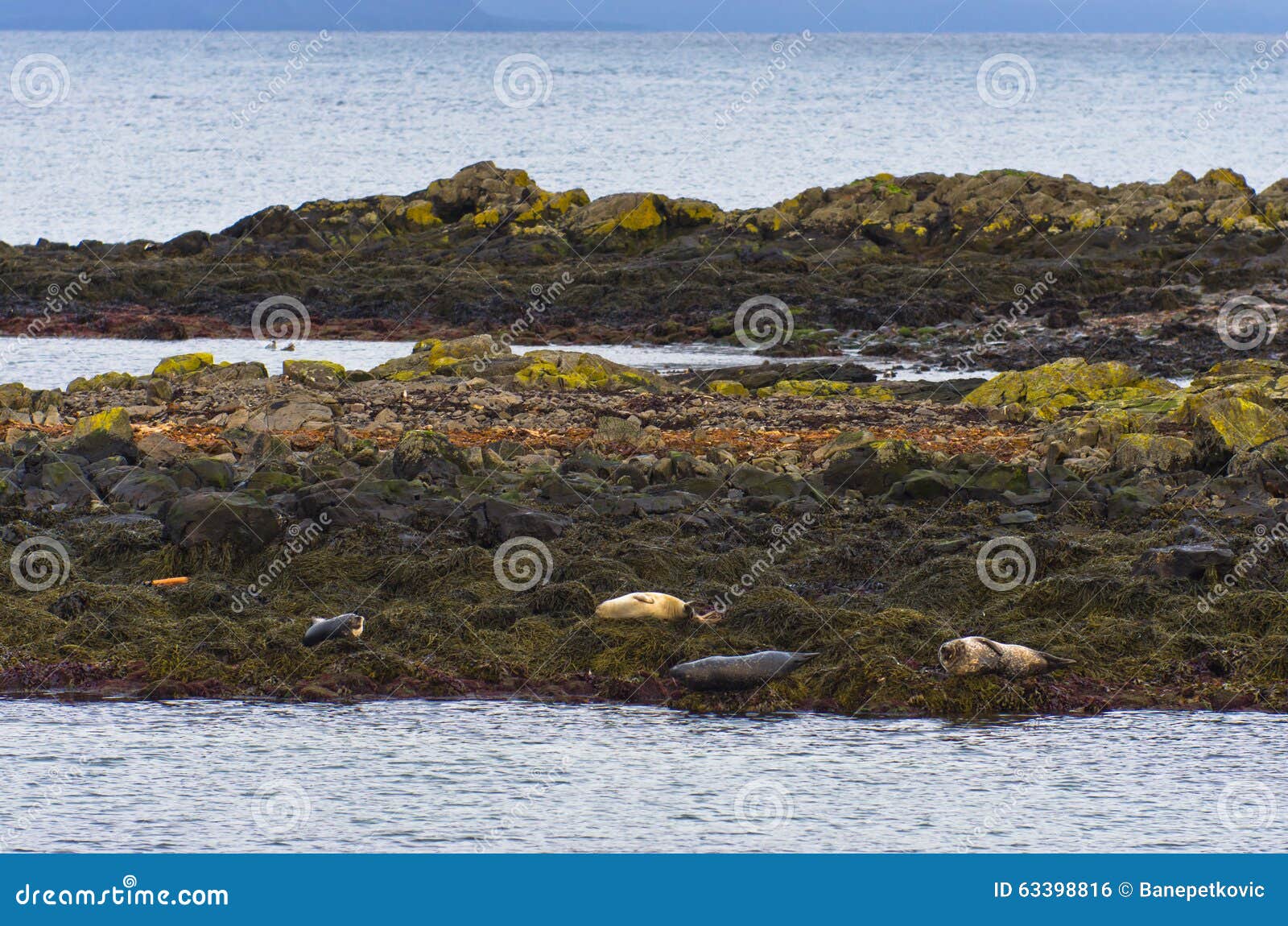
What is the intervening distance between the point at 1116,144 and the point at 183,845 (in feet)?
315

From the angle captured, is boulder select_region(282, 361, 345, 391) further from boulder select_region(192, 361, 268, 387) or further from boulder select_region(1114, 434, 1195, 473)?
boulder select_region(1114, 434, 1195, 473)

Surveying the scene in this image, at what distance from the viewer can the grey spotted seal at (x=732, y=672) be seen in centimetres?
1111

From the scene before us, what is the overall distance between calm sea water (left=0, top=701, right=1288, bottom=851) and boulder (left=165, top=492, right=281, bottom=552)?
287 centimetres

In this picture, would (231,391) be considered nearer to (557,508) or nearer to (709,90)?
(557,508)

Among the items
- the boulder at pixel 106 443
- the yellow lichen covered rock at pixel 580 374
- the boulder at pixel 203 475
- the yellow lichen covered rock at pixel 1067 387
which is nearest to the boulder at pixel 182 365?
the yellow lichen covered rock at pixel 580 374

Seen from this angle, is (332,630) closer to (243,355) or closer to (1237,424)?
(1237,424)

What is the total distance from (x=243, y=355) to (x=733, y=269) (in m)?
12.5

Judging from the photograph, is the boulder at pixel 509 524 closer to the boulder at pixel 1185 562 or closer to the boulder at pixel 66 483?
the boulder at pixel 66 483

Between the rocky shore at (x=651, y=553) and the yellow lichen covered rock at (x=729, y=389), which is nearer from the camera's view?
the rocky shore at (x=651, y=553)

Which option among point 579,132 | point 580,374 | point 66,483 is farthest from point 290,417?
point 579,132

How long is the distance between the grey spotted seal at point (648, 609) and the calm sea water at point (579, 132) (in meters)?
19.0

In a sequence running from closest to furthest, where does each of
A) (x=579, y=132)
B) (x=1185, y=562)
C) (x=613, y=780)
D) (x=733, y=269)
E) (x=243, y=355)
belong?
(x=613, y=780)
(x=1185, y=562)
(x=243, y=355)
(x=733, y=269)
(x=579, y=132)

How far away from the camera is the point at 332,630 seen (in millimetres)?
11883

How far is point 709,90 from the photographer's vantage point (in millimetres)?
135375
